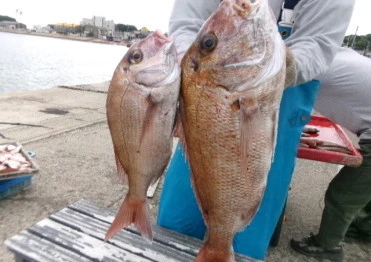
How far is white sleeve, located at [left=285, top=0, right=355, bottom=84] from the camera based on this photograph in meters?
1.97

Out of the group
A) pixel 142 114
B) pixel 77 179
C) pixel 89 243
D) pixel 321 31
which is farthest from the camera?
pixel 77 179

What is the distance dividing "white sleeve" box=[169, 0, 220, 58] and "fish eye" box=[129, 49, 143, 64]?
2.04 ft

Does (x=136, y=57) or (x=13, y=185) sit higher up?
(x=136, y=57)

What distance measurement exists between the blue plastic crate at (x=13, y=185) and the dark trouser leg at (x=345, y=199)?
3.02 metres

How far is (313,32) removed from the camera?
6.84 ft

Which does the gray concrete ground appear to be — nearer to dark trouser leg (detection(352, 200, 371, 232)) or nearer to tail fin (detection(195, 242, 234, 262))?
dark trouser leg (detection(352, 200, 371, 232))

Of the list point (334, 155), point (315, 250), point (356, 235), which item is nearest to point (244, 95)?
point (334, 155)

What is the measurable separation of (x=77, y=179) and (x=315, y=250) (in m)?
A: 2.77

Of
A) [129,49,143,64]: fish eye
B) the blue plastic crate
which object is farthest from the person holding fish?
the blue plastic crate

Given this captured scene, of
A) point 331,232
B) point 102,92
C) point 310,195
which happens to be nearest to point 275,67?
point 331,232

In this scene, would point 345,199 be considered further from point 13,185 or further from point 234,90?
point 13,185

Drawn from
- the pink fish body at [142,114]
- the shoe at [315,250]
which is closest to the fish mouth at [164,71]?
the pink fish body at [142,114]

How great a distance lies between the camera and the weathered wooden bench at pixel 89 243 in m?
2.18

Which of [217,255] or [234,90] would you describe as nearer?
[234,90]
